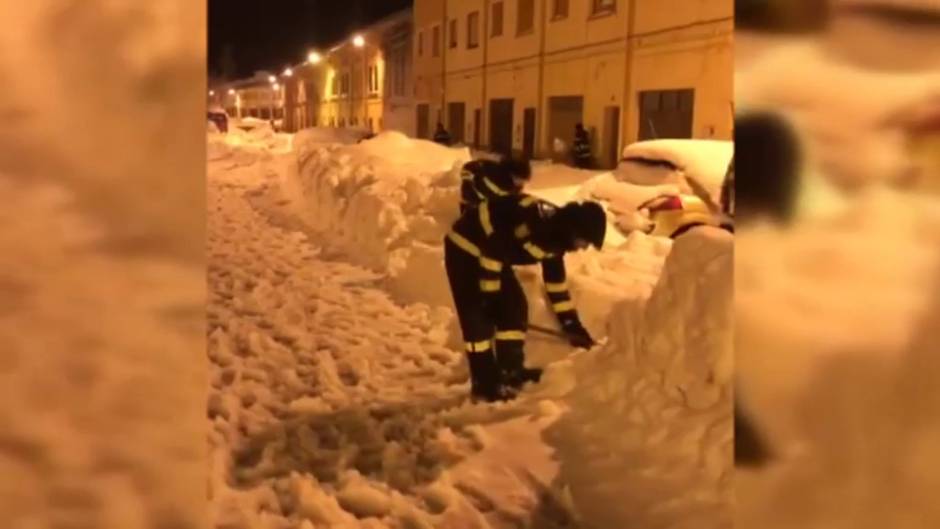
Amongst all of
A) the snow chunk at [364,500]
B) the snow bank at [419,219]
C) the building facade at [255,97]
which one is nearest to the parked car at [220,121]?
the building facade at [255,97]

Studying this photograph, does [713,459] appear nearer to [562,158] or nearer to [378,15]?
[562,158]

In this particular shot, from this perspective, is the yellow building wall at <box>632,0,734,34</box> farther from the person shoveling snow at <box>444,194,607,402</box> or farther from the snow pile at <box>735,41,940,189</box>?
the snow pile at <box>735,41,940,189</box>

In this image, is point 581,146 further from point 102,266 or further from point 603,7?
point 102,266

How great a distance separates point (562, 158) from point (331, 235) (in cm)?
1171

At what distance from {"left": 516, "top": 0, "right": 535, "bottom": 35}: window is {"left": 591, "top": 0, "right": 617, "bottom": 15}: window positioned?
3577 mm

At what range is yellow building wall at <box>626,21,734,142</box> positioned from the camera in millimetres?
18469

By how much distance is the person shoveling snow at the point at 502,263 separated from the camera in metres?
5.80

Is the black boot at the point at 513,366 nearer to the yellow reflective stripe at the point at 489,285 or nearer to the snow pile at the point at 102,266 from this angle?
the yellow reflective stripe at the point at 489,285

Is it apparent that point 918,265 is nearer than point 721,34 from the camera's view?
Yes

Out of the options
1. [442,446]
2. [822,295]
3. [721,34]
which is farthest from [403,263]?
[721,34]

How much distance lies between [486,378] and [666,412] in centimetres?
132

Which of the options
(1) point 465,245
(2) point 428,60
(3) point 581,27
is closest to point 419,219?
(1) point 465,245

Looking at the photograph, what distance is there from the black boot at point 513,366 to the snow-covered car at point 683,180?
15.3 ft

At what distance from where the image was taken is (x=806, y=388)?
2338 millimetres
